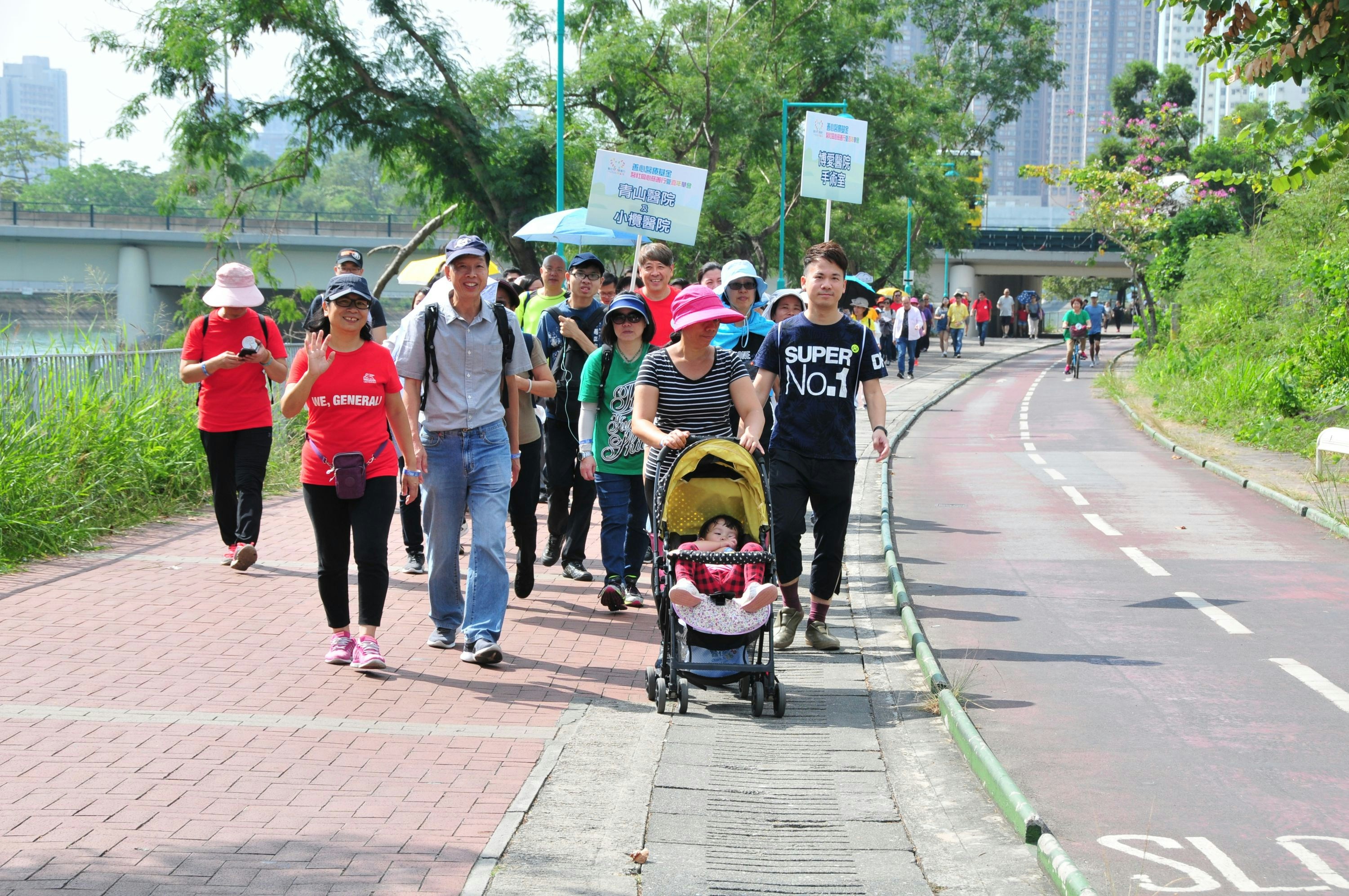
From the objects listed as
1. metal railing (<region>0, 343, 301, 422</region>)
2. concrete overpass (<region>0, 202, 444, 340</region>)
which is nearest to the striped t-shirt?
metal railing (<region>0, 343, 301, 422</region>)

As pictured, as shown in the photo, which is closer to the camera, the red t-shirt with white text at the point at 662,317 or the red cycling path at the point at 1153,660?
the red cycling path at the point at 1153,660

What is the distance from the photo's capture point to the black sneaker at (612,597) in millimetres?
7992

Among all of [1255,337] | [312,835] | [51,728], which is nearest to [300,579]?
[51,728]

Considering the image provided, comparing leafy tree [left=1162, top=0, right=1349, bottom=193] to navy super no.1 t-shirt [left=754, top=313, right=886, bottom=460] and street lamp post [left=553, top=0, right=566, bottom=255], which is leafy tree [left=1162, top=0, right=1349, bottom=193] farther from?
street lamp post [left=553, top=0, right=566, bottom=255]

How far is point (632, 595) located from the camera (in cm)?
833

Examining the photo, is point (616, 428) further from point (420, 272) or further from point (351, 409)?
point (420, 272)

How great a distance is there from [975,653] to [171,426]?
773 cm

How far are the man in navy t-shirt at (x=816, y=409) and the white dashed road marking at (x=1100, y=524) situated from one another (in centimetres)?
540

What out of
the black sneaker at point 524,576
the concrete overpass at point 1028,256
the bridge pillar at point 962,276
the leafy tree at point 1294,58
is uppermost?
the concrete overpass at point 1028,256

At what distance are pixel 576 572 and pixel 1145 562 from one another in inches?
175

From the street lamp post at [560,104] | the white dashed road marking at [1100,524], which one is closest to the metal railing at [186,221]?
the street lamp post at [560,104]

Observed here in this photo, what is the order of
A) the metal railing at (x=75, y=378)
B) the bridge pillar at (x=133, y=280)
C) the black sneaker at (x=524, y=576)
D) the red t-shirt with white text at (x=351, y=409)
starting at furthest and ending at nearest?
the bridge pillar at (x=133, y=280) → the metal railing at (x=75, y=378) → the black sneaker at (x=524, y=576) → the red t-shirt with white text at (x=351, y=409)

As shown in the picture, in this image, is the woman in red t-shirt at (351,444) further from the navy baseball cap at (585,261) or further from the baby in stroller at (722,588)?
the navy baseball cap at (585,261)

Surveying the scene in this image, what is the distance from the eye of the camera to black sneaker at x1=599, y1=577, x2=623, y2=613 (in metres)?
7.99
